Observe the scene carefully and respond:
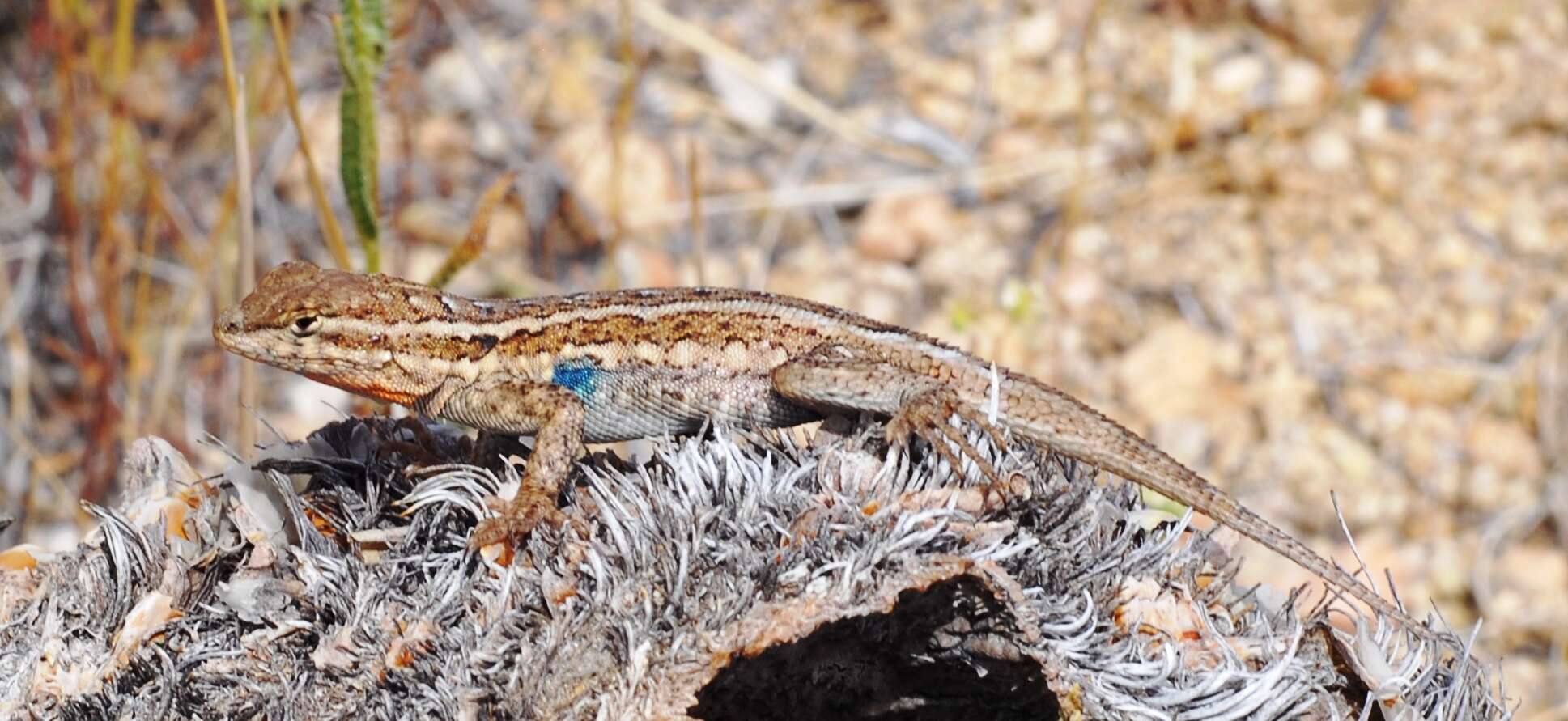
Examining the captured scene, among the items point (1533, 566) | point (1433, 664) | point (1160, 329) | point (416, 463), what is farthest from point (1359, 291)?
point (416, 463)

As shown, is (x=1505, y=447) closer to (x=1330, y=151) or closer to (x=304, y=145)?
(x=1330, y=151)

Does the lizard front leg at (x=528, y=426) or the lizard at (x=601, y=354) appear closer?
the lizard front leg at (x=528, y=426)

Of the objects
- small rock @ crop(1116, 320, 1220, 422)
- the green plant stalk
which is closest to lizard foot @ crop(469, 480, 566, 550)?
the green plant stalk

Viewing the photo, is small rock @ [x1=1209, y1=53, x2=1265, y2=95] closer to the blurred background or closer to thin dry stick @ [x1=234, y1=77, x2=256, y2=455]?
the blurred background

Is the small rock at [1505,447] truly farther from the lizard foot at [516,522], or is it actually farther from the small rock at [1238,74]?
the lizard foot at [516,522]

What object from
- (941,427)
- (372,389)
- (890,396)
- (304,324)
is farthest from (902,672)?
(304,324)

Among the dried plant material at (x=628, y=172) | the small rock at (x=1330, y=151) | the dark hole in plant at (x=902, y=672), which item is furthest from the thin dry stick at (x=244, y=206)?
the small rock at (x=1330, y=151)

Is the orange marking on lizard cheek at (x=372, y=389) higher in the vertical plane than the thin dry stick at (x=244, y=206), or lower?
lower
